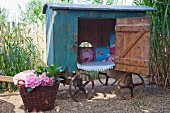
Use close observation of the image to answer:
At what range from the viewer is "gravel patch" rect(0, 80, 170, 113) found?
3748mm

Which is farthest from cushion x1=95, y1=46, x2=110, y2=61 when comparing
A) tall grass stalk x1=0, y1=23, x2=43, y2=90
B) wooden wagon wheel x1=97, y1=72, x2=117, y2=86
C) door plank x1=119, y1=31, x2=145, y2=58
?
tall grass stalk x1=0, y1=23, x2=43, y2=90

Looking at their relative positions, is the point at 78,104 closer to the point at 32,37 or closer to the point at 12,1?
the point at 32,37

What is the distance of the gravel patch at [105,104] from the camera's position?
3748mm

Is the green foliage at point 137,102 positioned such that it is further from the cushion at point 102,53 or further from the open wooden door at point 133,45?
the cushion at point 102,53

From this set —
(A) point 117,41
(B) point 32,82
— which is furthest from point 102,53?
(B) point 32,82

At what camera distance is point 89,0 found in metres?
8.85

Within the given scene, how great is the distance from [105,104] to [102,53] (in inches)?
64.3

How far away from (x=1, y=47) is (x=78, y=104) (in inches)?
86.4

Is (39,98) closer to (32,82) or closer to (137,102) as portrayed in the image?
(32,82)

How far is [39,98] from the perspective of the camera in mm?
3637

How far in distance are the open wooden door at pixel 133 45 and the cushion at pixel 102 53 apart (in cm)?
107

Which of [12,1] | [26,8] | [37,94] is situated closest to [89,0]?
[26,8]

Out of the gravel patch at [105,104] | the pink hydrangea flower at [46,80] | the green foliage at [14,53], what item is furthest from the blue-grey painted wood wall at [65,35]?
the green foliage at [14,53]

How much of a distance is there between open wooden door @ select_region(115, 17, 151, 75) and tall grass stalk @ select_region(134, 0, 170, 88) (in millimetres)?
777
